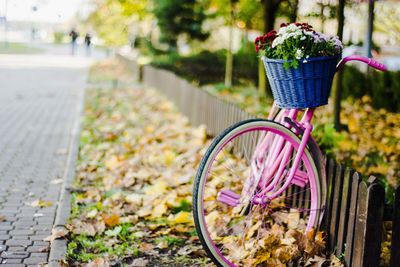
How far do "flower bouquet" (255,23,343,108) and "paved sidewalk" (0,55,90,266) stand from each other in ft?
6.59

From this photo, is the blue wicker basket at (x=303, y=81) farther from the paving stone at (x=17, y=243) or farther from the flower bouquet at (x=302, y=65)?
the paving stone at (x=17, y=243)

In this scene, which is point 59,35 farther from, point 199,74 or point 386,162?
point 386,162

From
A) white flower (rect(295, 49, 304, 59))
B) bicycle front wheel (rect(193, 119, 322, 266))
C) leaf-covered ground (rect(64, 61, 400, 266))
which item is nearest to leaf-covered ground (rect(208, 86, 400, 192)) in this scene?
leaf-covered ground (rect(64, 61, 400, 266))

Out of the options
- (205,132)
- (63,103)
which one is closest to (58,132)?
(205,132)

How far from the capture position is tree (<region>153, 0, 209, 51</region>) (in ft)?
62.7

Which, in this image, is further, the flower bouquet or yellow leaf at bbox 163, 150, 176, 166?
yellow leaf at bbox 163, 150, 176, 166

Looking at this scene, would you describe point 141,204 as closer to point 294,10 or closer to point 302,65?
point 302,65

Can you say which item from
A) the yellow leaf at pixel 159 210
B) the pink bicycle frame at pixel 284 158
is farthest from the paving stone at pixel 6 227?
the pink bicycle frame at pixel 284 158

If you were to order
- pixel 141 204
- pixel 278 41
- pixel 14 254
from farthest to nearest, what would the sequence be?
pixel 141 204 < pixel 14 254 < pixel 278 41

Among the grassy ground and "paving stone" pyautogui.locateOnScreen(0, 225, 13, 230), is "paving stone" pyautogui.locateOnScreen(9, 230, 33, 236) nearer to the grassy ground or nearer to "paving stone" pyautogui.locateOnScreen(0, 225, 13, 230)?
"paving stone" pyautogui.locateOnScreen(0, 225, 13, 230)

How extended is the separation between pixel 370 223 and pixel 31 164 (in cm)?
489

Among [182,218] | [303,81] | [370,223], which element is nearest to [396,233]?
[370,223]

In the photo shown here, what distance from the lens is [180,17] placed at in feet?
63.7

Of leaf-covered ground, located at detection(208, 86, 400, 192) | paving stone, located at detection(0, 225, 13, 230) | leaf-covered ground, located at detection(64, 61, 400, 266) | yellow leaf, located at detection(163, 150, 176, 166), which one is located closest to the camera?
leaf-covered ground, located at detection(64, 61, 400, 266)
